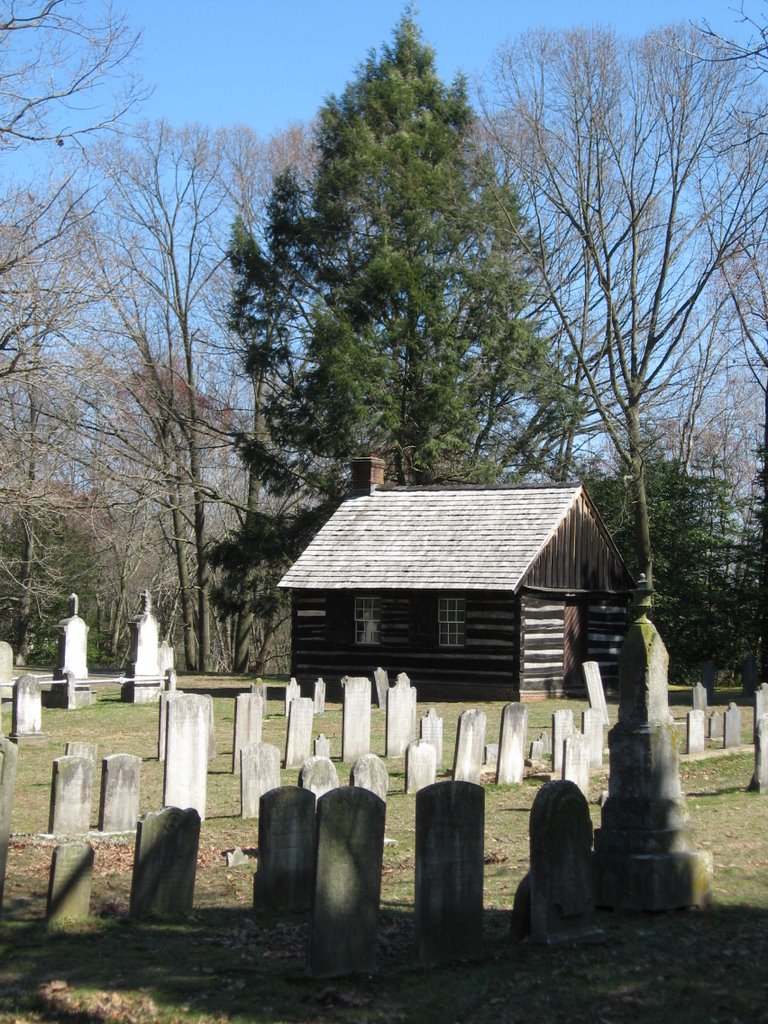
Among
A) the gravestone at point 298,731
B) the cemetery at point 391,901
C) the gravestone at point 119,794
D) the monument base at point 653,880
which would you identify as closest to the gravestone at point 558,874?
the cemetery at point 391,901

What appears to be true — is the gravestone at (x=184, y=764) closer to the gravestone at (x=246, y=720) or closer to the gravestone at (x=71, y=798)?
the gravestone at (x=71, y=798)

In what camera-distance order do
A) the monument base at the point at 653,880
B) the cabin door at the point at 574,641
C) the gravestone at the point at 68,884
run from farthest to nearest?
the cabin door at the point at 574,641
the monument base at the point at 653,880
the gravestone at the point at 68,884

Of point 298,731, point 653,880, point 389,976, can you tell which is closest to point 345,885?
point 389,976

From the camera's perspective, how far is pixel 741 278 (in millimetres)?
38312

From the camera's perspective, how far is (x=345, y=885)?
713 cm

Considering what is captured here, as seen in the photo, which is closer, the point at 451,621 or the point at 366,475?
the point at 451,621

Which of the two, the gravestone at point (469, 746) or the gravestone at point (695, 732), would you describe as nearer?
the gravestone at point (469, 746)

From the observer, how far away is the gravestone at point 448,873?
7.41 meters

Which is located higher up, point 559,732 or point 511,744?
point 559,732

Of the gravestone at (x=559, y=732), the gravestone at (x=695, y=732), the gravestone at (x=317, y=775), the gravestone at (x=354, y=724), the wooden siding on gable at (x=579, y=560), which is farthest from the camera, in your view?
the wooden siding on gable at (x=579, y=560)

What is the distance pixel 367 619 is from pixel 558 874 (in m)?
24.7

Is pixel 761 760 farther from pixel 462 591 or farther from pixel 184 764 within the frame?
pixel 462 591

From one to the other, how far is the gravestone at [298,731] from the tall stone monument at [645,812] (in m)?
8.07

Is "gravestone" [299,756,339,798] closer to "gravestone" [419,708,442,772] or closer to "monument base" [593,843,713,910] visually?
"monument base" [593,843,713,910]
